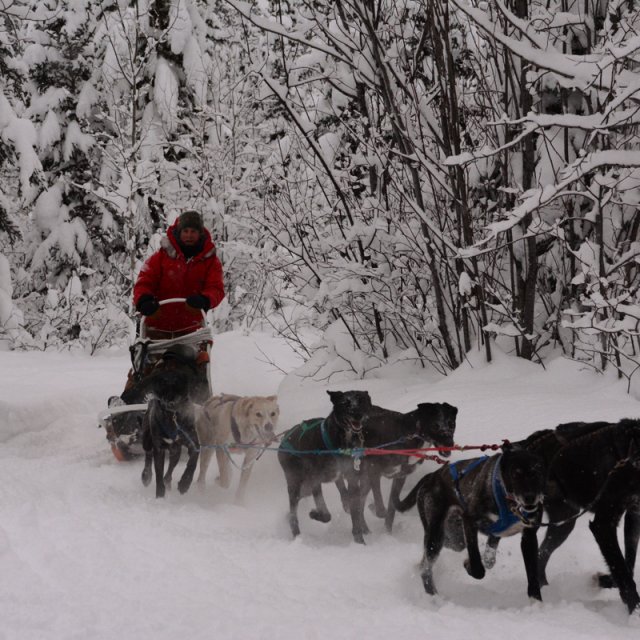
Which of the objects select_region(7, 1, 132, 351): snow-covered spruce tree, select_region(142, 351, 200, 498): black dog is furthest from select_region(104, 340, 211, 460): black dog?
select_region(7, 1, 132, 351): snow-covered spruce tree

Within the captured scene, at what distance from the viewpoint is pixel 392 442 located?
4.83 meters

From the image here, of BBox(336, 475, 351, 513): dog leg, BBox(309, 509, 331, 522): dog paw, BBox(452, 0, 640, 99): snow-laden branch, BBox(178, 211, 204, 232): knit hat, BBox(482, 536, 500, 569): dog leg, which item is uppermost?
BBox(452, 0, 640, 99): snow-laden branch

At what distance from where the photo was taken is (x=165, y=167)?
1471 cm

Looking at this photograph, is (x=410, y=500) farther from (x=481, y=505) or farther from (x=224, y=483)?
(x=224, y=483)

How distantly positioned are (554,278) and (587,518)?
278 cm

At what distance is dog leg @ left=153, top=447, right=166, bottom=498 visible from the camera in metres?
5.64

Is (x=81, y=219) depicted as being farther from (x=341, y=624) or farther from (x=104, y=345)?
(x=341, y=624)

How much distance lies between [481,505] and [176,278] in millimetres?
4140

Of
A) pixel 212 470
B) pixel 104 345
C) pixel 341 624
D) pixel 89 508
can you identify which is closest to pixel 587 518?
pixel 341 624

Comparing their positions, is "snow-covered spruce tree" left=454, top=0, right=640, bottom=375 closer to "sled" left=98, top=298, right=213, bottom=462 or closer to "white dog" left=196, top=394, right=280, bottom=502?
"white dog" left=196, top=394, right=280, bottom=502

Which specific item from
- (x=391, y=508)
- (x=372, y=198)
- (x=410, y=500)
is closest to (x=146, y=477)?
(x=391, y=508)

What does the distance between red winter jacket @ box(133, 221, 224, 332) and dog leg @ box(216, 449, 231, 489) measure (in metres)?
1.28

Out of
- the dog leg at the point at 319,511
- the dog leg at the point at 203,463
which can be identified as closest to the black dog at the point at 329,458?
the dog leg at the point at 319,511

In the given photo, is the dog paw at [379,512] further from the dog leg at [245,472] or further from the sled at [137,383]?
the sled at [137,383]
